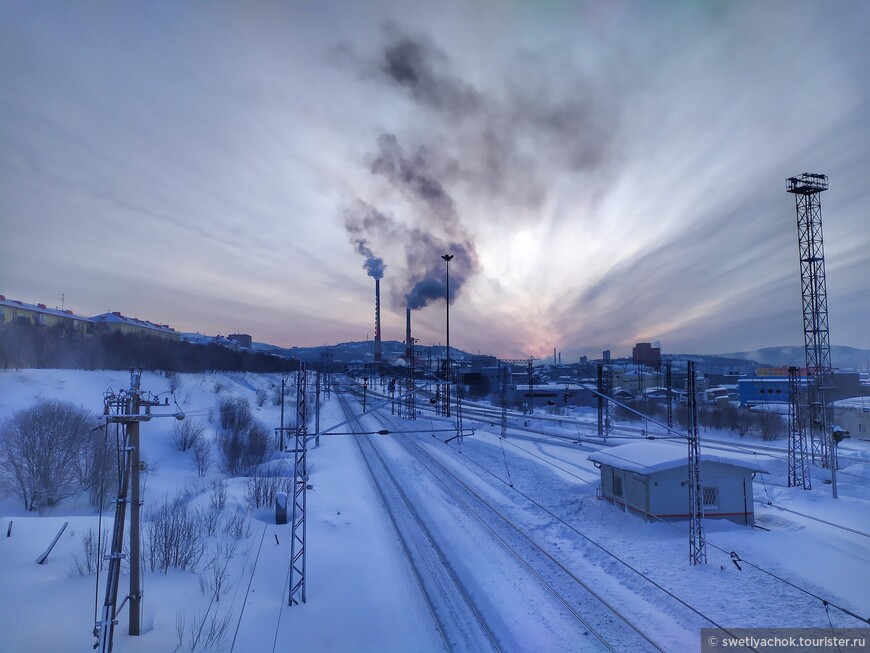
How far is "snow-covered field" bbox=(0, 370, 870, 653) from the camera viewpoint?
30.0 ft

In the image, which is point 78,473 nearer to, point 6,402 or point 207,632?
point 6,402

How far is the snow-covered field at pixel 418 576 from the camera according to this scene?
360 inches

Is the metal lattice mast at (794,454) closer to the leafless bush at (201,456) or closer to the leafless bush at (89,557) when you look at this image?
the leafless bush at (89,557)

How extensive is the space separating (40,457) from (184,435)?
10848 millimetres

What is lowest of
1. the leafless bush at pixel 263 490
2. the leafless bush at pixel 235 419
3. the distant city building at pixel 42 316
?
the leafless bush at pixel 263 490

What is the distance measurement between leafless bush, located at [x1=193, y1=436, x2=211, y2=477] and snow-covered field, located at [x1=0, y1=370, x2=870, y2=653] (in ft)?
16.7

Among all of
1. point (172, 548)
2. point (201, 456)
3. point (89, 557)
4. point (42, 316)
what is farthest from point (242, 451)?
point (42, 316)

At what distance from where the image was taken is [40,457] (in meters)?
20.1

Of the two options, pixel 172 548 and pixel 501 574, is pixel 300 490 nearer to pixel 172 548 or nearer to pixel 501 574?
pixel 172 548

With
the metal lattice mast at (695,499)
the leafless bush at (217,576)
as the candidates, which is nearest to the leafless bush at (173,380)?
the leafless bush at (217,576)

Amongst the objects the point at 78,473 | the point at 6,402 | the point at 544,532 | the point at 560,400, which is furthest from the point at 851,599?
the point at 560,400

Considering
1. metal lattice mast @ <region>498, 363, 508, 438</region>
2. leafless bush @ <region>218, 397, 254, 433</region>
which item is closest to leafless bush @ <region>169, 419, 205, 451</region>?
leafless bush @ <region>218, 397, 254, 433</region>

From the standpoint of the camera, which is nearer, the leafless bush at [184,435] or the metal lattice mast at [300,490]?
the metal lattice mast at [300,490]

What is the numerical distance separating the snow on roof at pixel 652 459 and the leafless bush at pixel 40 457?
2128 centimetres
